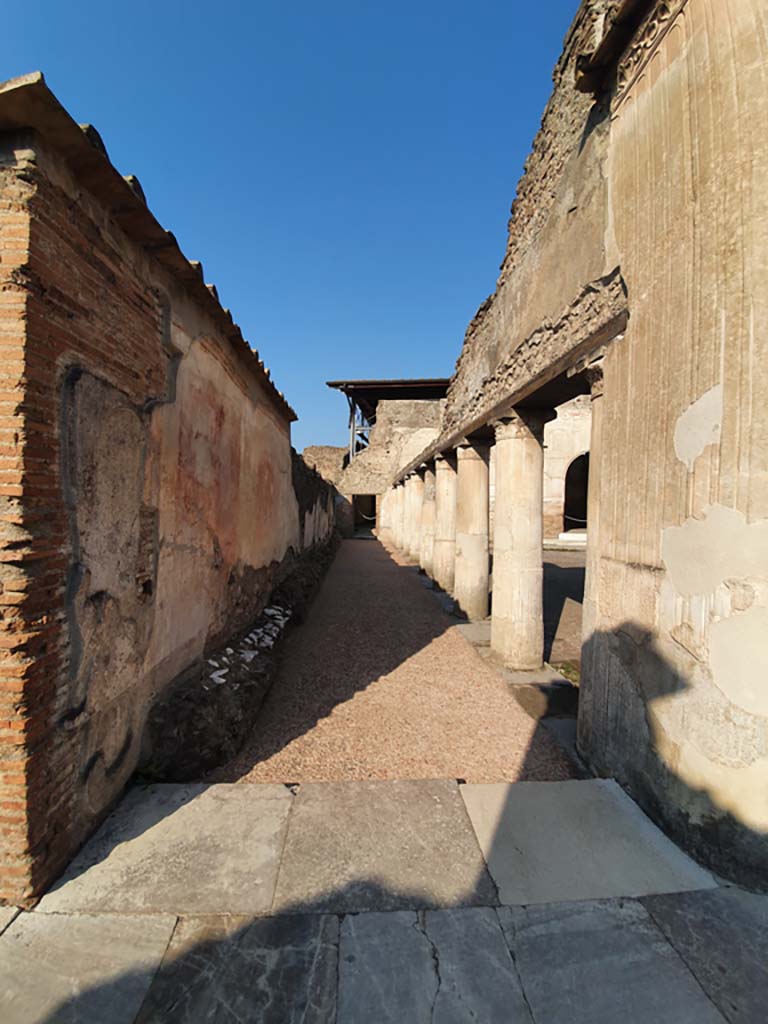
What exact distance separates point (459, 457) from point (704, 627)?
17.1 ft

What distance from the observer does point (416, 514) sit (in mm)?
13641

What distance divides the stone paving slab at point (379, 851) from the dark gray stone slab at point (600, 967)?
241mm

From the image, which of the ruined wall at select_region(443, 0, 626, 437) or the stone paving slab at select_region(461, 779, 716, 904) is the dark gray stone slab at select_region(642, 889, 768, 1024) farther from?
the ruined wall at select_region(443, 0, 626, 437)

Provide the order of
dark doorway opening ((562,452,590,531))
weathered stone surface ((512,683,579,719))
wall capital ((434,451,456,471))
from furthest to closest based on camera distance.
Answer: dark doorway opening ((562,452,590,531)), wall capital ((434,451,456,471)), weathered stone surface ((512,683,579,719))

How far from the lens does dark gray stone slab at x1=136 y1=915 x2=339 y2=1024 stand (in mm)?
1450

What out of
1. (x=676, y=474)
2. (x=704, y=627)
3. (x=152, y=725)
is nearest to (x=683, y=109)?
(x=676, y=474)

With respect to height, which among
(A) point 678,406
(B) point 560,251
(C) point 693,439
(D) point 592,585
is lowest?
(D) point 592,585

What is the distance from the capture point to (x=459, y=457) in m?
7.16

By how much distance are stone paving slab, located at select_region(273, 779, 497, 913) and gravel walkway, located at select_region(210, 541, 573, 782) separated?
0.39 metres

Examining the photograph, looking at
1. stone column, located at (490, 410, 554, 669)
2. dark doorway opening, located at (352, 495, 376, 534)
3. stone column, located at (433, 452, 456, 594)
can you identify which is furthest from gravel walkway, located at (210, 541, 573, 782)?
dark doorway opening, located at (352, 495, 376, 534)

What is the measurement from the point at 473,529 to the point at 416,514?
6.57 metres

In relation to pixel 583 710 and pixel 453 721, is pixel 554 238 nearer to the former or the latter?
pixel 583 710

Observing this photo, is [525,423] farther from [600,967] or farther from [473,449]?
[600,967]

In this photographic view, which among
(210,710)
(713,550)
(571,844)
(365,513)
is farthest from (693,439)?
(365,513)
